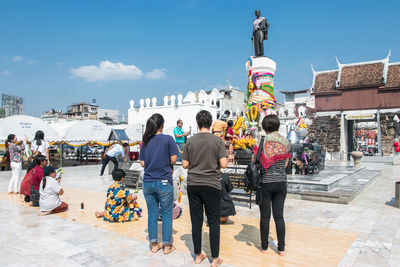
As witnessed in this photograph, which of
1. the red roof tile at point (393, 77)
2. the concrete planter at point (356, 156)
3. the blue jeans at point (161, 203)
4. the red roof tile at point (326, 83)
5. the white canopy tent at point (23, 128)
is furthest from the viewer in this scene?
the red roof tile at point (326, 83)

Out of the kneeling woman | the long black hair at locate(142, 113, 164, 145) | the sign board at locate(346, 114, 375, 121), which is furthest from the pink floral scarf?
the sign board at locate(346, 114, 375, 121)

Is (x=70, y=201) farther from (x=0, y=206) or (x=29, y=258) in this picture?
(x=29, y=258)

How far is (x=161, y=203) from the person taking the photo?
3732 mm

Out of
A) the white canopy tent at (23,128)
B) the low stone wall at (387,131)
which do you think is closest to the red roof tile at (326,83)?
the low stone wall at (387,131)

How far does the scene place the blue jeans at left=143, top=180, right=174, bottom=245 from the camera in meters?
3.71

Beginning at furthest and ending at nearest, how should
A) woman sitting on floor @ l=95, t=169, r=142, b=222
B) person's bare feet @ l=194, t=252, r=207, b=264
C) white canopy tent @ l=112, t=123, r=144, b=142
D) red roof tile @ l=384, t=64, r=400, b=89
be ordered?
red roof tile @ l=384, t=64, r=400, b=89 → white canopy tent @ l=112, t=123, r=144, b=142 → woman sitting on floor @ l=95, t=169, r=142, b=222 → person's bare feet @ l=194, t=252, r=207, b=264

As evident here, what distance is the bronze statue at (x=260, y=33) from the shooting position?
43.6ft

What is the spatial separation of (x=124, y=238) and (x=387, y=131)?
30.5 meters

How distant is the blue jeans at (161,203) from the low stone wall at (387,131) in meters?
30.2

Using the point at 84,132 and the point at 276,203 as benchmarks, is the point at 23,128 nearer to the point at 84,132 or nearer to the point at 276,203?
the point at 84,132

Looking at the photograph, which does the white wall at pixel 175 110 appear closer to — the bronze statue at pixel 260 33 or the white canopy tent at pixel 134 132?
the white canopy tent at pixel 134 132

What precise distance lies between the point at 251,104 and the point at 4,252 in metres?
10.1

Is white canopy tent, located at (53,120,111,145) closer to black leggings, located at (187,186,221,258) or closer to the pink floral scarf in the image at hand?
black leggings, located at (187,186,221,258)

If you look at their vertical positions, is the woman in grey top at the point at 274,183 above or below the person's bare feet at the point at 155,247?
above
